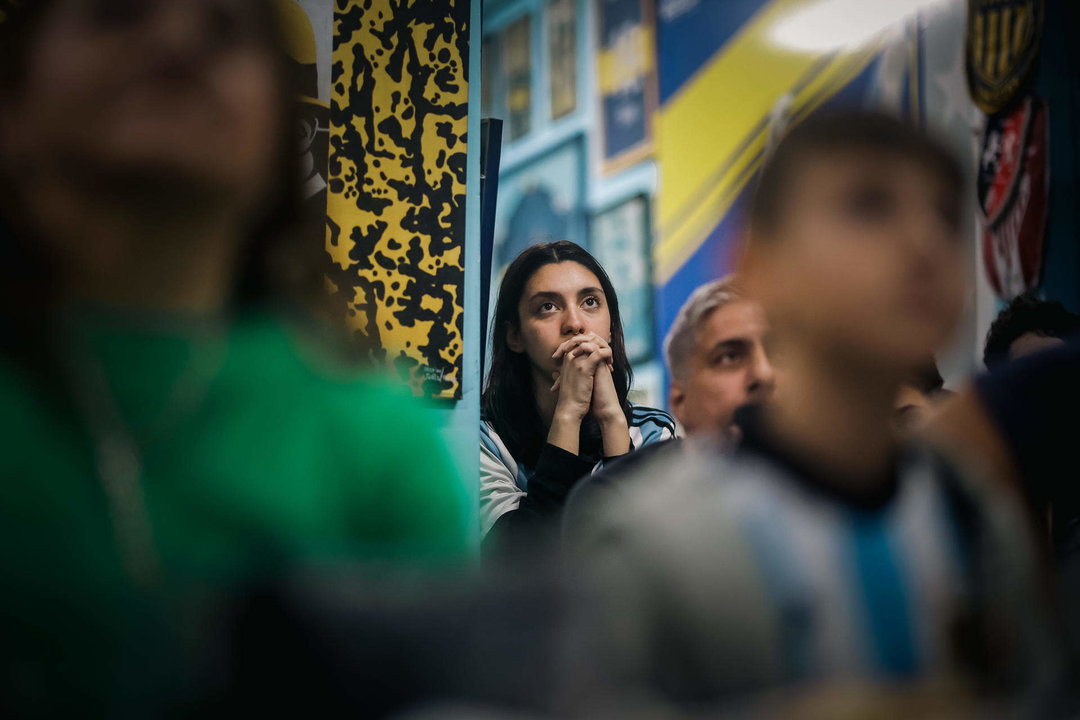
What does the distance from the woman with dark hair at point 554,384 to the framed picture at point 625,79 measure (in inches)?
59.2

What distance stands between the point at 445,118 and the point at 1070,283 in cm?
150

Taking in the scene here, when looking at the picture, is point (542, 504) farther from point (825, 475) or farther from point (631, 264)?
point (631, 264)

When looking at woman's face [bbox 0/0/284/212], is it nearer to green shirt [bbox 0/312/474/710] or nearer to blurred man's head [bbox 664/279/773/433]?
green shirt [bbox 0/312/474/710]

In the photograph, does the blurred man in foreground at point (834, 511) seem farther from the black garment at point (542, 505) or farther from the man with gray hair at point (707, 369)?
the black garment at point (542, 505)

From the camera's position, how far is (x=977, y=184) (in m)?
2.20

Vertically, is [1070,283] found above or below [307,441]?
above

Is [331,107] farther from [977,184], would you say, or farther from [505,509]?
[977,184]

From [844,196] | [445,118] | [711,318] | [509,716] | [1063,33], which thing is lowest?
[509,716]

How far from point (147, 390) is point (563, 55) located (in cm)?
378

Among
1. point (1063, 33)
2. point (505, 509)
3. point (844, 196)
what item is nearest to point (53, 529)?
point (844, 196)

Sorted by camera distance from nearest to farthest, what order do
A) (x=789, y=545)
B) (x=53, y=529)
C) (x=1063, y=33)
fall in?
1. (x=53, y=529)
2. (x=789, y=545)
3. (x=1063, y=33)

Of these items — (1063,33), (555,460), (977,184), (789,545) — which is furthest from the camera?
(977,184)


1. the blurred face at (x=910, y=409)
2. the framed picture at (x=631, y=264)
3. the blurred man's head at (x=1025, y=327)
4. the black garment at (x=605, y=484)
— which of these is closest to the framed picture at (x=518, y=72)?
the framed picture at (x=631, y=264)

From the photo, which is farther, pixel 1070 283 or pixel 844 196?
pixel 1070 283
